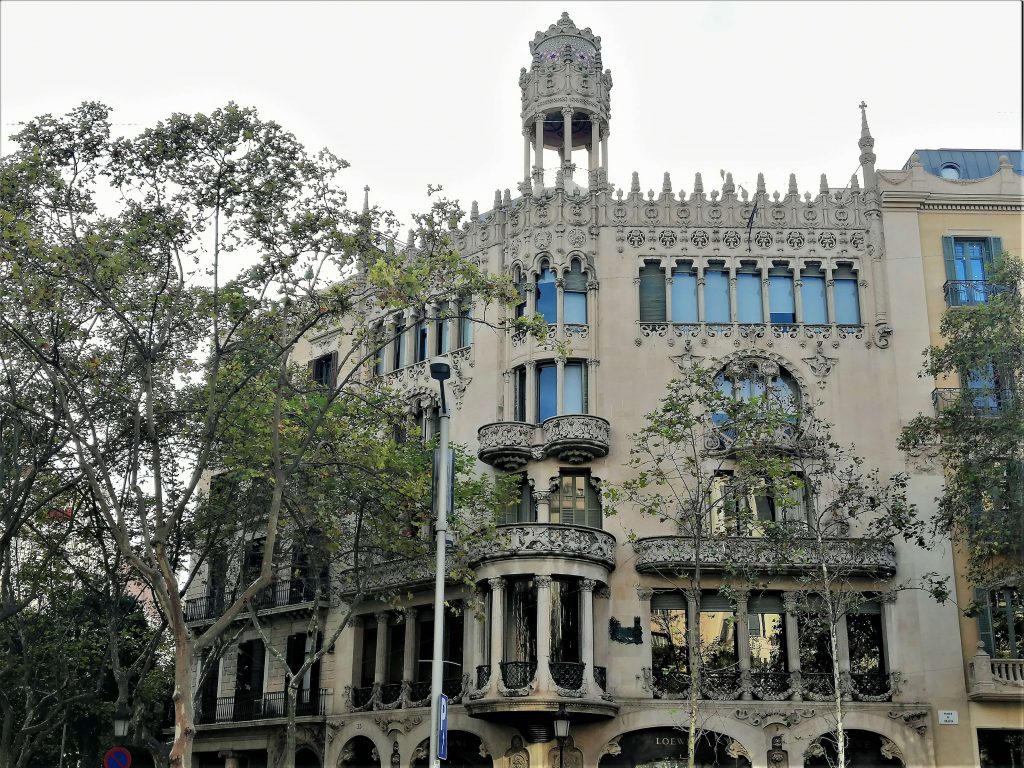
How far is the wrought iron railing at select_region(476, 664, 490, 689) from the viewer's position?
102ft

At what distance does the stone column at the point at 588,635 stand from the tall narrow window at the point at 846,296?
1120 centimetres

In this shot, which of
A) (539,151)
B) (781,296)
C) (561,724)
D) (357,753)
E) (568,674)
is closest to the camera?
Answer: (561,724)

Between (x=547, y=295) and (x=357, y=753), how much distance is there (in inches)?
585

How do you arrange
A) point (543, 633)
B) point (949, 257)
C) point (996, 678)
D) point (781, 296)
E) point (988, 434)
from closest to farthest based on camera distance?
point (988, 434)
point (996, 678)
point (543, 633)
point (949, 257)
point (781, 296)

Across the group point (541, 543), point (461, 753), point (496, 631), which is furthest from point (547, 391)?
point (461, 753)

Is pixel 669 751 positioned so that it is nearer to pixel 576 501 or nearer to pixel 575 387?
pixel 576 501

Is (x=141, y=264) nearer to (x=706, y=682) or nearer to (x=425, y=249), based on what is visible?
(x=425, y=249)

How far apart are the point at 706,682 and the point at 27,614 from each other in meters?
19.4

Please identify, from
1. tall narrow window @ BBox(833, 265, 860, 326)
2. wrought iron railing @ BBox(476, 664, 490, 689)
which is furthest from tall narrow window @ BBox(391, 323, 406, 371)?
tall narrow window @ BBox(833, 265, 860, 326)

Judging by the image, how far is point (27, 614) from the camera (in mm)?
34000

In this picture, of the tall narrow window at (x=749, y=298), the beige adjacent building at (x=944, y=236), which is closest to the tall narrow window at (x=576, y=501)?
the tall narrow window at (x=749, y=298)

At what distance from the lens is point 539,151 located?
39031 mm

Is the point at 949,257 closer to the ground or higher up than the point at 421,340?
higher up

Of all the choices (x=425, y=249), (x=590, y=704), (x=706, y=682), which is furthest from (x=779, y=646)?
(x=425, y=249)
